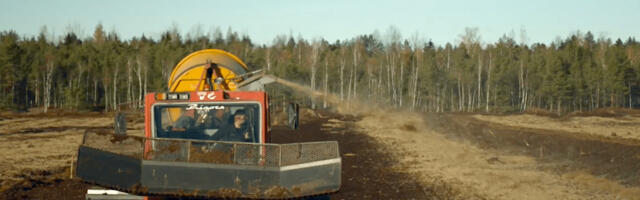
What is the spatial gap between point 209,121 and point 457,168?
413 inches

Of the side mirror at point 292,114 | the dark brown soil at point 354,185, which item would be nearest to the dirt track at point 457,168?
the dark brown soil at point 354,185

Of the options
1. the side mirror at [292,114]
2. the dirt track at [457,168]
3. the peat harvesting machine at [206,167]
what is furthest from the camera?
the dirt track at [457,168]

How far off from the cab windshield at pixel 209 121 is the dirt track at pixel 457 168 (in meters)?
2.66

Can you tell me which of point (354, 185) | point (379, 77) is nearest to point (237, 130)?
point (354, 185)

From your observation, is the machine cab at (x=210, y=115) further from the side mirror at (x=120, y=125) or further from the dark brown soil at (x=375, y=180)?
the dark brown soil at (x=375, y=180)

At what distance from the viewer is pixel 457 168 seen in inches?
737

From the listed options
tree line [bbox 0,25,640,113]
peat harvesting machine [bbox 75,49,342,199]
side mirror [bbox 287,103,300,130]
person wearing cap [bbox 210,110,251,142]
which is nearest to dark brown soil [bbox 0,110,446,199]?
person wearing cap [bbox 210,110,251,142]

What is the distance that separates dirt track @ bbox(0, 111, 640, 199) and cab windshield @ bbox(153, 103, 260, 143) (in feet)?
8.73

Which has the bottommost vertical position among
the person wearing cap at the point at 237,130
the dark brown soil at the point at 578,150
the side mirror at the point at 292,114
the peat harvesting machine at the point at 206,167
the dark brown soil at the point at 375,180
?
the dark brown soil at the point at 375,180

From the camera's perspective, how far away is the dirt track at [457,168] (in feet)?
45.4

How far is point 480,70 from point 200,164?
97.5m

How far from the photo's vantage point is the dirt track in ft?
45.4

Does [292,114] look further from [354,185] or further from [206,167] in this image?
[354,185]

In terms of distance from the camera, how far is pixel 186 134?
32.2ft
